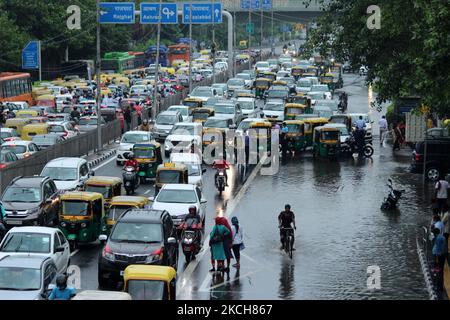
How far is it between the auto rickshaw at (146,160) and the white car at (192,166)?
73.7 inches

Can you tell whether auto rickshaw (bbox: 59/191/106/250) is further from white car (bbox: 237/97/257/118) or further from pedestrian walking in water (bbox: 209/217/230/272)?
white car (bbox: 237/97/257/118)

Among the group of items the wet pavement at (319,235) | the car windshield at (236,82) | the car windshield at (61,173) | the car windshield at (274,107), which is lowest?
the wet pavement at (319,235)

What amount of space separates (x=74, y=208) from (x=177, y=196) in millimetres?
3520

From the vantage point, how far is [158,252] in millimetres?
27656

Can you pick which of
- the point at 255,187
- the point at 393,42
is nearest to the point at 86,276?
the point at 255,187

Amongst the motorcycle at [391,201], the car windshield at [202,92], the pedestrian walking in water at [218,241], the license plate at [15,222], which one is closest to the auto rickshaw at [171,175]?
the motorcycle at [391,201]

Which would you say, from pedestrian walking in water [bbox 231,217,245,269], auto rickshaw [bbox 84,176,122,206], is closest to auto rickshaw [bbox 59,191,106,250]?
auto rickshaw [bbox 84,176,122,206]

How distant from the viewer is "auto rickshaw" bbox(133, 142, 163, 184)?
45281 mm

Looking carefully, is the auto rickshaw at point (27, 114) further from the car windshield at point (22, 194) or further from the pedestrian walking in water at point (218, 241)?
the pedestrian walking in water at point (218, 241)

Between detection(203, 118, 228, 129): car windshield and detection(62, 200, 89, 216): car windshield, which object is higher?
detection(203, 118, 228, 129): car windshield

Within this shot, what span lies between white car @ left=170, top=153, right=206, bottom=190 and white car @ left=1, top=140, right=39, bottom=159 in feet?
21.5

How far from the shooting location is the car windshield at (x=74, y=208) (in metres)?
32.2

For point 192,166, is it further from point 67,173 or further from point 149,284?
point 149,284

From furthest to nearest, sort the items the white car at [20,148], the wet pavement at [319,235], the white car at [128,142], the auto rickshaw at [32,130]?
the auto rickshaw at [32,130]
the white car at [128,142]
the white car at [20,148]
the wet pavement at [319,235]
